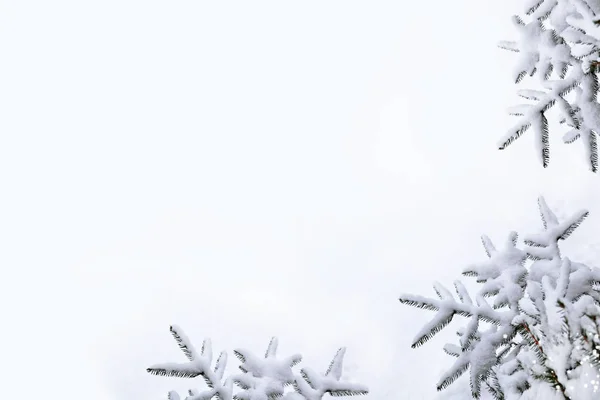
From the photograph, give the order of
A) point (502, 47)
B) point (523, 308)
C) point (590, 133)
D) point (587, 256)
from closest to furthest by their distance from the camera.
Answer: point (523, 308) < point (590, 133) < point (502, 47) < point (587, 256)

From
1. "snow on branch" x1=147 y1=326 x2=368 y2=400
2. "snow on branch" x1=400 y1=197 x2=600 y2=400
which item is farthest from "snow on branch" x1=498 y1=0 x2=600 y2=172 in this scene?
"snow on branch" x1=147 y1=326 x2=368 y2=400

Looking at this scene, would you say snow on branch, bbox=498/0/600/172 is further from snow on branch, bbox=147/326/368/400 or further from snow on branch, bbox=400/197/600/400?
snow on branch, bbox=147/326/368/400

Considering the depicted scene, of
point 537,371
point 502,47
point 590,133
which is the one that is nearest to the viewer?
point 537,371

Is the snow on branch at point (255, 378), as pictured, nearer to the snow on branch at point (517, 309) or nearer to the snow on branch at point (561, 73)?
the snow on branch at point (517, 309)

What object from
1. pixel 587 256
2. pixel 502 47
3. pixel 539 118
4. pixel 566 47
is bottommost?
pixel 587 256

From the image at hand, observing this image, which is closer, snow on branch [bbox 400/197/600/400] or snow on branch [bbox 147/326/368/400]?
snow on branch [bbox 400/197/600/400]

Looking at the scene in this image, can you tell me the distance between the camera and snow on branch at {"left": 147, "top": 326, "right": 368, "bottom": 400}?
297cm

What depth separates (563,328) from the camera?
95.3 inches

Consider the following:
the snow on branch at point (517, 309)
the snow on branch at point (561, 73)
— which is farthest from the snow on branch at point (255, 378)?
the snow on branch at point (561, 73)

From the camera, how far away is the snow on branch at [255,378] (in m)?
2.97

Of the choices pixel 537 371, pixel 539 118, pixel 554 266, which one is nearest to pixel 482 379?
pixel 537 371

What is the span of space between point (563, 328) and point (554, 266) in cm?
93

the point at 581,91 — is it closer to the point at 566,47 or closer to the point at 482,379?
the point at 566,47

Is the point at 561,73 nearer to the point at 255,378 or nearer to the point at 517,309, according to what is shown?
the point at 517,309
